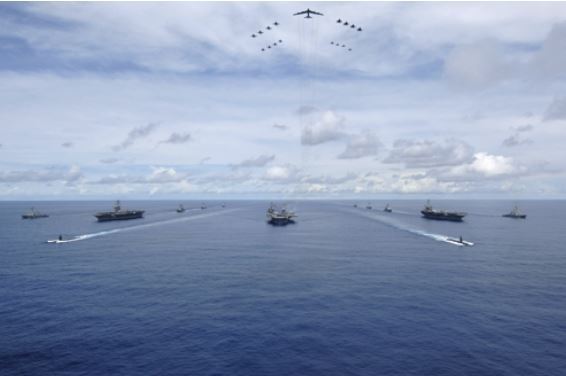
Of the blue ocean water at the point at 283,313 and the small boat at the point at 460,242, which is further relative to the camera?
the small boat at the point at 460,242

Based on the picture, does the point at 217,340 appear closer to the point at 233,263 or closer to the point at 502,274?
the point at 233,263

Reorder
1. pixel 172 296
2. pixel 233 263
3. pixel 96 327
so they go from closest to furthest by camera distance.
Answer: pixel 96 327
pixel 172 296
pixel 233 263

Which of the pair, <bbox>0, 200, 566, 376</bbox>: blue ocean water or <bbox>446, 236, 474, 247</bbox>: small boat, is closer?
<bbox>0, 200, 566, 376</bbox>: blue ocean water

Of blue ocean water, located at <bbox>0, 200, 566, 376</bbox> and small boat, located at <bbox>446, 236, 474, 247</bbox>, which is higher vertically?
small boat, located at <bbox>446, 236, 474, 247</bbox>

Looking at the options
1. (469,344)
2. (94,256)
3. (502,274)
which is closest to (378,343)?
(469,344)

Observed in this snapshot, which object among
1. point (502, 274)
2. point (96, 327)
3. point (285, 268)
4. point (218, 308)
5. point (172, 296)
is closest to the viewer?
point (96, 327)

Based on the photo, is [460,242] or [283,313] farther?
[460,242]

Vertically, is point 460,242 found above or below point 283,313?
above

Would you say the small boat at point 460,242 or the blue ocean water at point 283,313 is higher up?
the small boat at point 460,242
